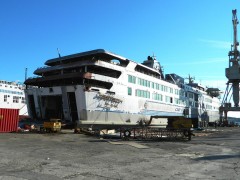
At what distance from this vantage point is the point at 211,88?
90.7 metres

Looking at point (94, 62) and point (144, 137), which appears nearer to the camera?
point (144, 137)

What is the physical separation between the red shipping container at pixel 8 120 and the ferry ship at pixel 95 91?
6546mm

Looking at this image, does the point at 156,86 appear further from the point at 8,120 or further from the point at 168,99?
the point at 8,120

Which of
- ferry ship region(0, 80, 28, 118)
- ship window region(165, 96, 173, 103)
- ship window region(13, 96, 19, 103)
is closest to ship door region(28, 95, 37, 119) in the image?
ferry ship region(0, 80, 28, 118)

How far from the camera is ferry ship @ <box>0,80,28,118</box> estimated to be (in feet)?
206

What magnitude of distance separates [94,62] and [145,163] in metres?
23.9

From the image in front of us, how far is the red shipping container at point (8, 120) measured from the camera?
3020 cm

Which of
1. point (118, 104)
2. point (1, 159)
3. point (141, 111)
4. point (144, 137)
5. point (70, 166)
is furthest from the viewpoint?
point (141, 111)

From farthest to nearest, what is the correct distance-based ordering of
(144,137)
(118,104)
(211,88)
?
1. (211,88)
2. (118,104)
3. (144,137)

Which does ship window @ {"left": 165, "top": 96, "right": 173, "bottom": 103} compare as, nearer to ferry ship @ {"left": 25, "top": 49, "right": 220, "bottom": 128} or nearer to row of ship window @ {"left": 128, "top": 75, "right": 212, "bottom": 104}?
row of ship window @ {"left": 128, "top": 75, "right": 212, "bottom": 104}

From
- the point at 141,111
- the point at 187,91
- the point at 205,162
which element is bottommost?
the point at 205,162

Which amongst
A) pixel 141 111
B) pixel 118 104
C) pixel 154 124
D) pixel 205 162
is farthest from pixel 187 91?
pixel 205 162

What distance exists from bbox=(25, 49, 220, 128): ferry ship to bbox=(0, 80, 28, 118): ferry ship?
71.5 ft

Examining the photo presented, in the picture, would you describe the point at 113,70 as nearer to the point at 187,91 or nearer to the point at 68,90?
the point at 68,90
